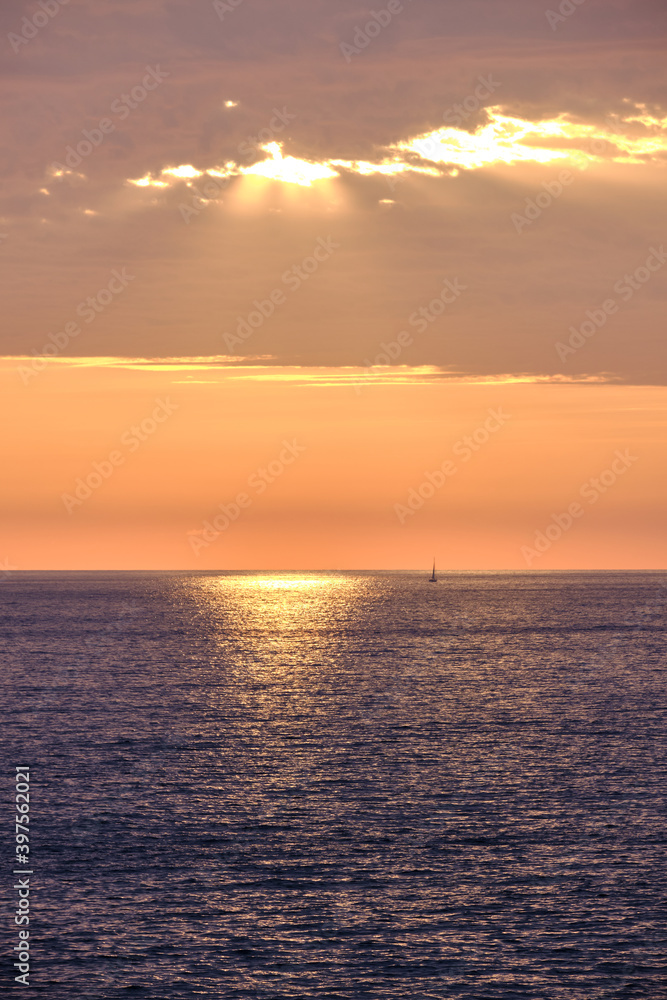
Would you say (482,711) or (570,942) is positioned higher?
(482,711)

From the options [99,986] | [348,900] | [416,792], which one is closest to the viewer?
[99,986]

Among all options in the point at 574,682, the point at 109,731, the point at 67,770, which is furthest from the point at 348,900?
the point at 574,682

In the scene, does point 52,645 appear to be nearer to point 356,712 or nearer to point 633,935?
point 356,712

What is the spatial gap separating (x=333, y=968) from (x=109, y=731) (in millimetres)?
55903

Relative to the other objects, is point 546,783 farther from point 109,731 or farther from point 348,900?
point 109,731

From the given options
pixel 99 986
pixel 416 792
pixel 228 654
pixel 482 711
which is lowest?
pixel 99 986

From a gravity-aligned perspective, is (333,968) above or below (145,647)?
below

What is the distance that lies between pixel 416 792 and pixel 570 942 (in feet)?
82.4

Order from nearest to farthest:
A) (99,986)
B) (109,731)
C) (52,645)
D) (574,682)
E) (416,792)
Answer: (99,986) < (416,792) < (109,731) < (574,682) < (52,645)

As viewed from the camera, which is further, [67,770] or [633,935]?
[67,770]

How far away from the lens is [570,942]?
45.3 m

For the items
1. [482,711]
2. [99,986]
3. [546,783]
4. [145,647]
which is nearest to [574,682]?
[482,711]

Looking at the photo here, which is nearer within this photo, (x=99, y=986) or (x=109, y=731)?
(x=99, y=986)

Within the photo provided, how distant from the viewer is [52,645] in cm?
18950
